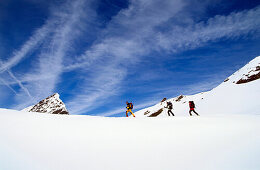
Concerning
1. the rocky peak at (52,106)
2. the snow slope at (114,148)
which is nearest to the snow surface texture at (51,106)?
the rocky peak at (52,106)

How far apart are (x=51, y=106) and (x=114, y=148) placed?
478ft

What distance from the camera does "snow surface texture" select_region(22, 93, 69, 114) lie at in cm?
12534

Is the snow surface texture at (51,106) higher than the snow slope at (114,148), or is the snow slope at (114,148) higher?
the snow surface texture at (51,106)

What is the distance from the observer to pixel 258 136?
510cm

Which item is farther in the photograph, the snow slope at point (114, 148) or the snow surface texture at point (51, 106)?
the snow surface texture at point (51, 106)

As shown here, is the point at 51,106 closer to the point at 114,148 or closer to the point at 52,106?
the point at 52,106

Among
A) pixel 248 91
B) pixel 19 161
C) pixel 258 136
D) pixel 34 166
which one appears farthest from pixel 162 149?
pixel 248 91

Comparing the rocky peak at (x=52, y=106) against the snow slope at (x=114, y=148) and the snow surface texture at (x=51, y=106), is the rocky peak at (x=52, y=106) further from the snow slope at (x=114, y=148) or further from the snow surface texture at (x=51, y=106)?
the snow slope at (x=114, y=148)

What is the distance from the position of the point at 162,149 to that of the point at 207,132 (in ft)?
8.21

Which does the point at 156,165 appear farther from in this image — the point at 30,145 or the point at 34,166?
the point at 30,145

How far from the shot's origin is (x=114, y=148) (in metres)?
3.98

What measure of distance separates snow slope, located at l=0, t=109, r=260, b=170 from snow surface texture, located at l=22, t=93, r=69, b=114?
131955 mm

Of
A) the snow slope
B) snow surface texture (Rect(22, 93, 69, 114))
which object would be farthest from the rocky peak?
the snow slope

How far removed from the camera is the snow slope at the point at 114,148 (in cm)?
312
